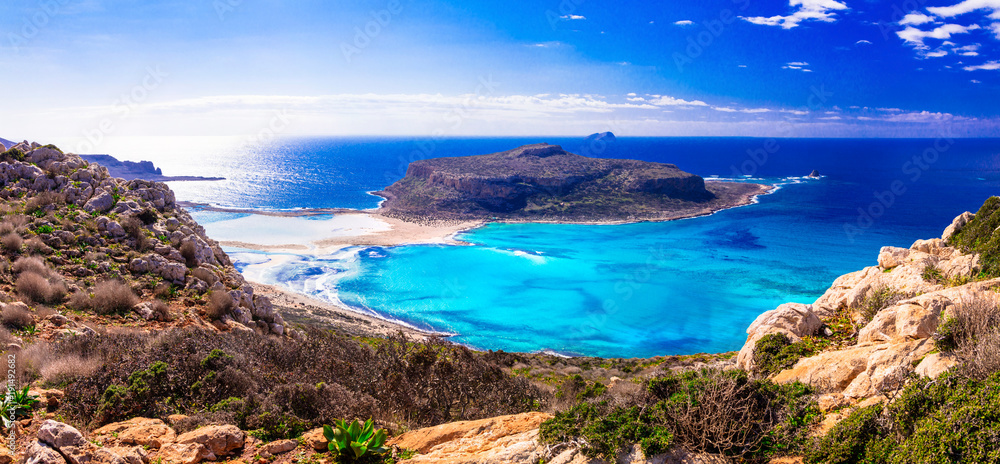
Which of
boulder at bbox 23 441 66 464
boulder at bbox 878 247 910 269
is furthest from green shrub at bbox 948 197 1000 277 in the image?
boulder at bbox 23 441 66 464

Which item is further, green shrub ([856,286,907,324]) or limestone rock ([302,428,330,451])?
green shrub ([856,286,907,324])

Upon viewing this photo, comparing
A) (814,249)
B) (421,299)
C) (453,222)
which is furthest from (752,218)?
(421,299)

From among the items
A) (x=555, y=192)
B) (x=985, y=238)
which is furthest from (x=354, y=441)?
(x=555, y=192)

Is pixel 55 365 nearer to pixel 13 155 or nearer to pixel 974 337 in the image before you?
pixel 974 337

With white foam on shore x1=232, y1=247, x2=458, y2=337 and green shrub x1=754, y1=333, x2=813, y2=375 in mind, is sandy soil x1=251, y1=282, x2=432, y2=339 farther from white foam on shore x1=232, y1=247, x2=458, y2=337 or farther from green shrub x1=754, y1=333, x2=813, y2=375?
green shrub x1=754, y1=333, x2=813, y2=375

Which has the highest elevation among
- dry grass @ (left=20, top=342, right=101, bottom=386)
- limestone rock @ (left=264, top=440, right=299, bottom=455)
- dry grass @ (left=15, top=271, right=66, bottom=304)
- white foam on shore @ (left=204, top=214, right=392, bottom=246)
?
dry grass @ (left=15, top=271, right=66, bottom=304)

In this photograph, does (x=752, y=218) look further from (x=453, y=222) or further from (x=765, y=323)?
(x=765, y=323)

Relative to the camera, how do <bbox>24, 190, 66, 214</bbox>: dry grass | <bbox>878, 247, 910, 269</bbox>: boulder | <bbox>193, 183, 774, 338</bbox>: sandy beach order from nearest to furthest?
1. <bbox>24, 190, 66, 214</bbox>: dry grass
2. <bbox>878, 247, 910, 269</bbox>: boulder
3. <bbox>193, 183, 774, 338</bbox>: sandy beach
